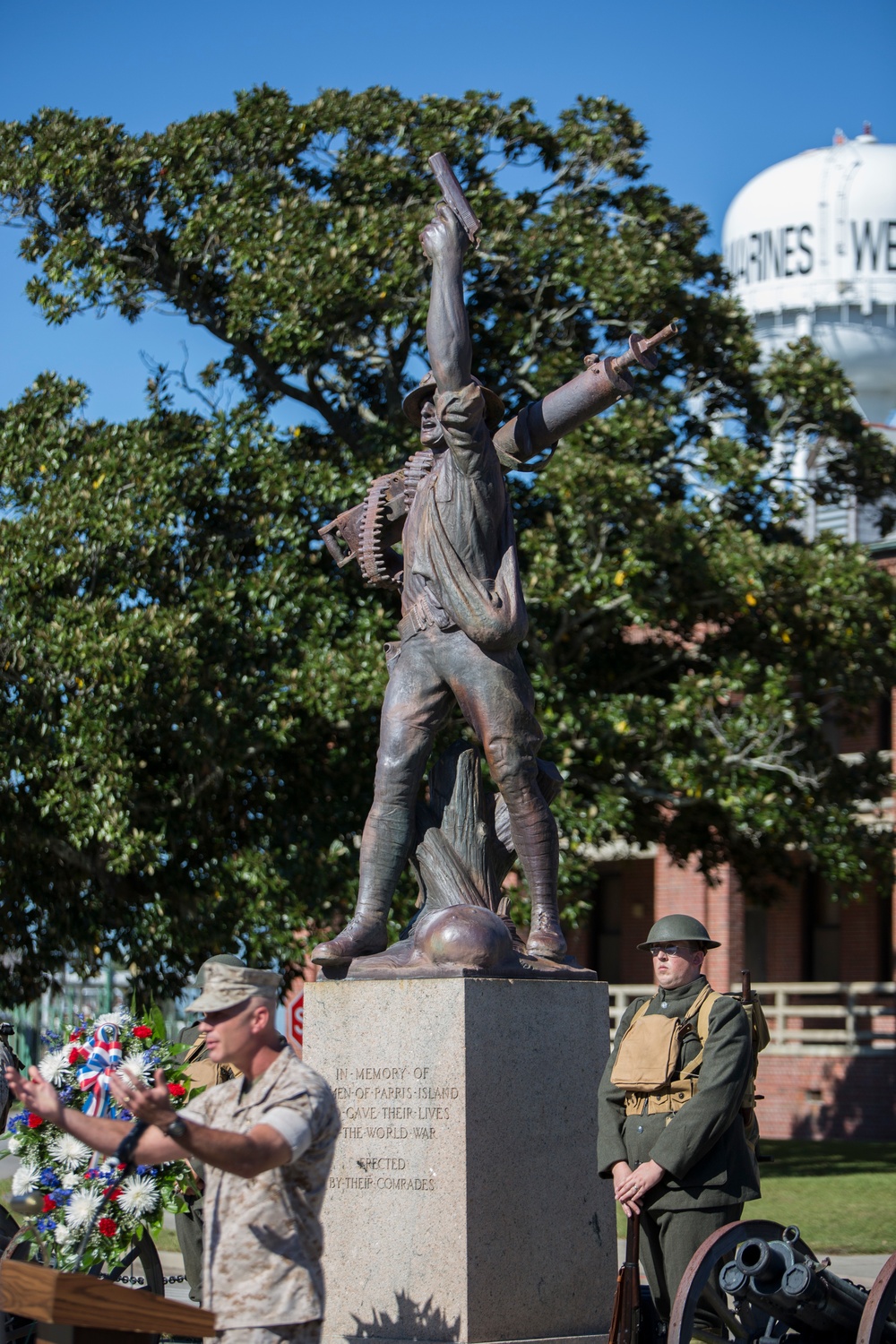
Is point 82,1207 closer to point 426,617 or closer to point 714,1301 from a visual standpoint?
point 714,1301

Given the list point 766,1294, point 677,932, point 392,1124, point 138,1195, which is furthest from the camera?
point 392,1124

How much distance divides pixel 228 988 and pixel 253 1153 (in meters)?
0.53

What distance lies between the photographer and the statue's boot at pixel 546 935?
805 cm

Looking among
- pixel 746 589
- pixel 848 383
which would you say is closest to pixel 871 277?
pixel 848 383

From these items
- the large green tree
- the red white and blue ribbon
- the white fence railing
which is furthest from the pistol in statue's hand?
the white fence railing

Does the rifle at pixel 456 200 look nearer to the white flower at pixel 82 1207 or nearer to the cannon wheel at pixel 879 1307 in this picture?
the white flower at pixel 82 1207

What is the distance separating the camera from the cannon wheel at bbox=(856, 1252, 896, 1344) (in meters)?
5.96

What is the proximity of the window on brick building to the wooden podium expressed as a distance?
30.7 m

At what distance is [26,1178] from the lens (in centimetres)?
663

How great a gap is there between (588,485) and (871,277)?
86.2 feet

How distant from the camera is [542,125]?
18812mm

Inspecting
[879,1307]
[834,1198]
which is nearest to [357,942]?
[879,1307]

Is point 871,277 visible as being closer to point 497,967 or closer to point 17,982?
point 17,982

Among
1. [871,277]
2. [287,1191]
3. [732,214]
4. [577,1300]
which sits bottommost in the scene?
[577,1300]
